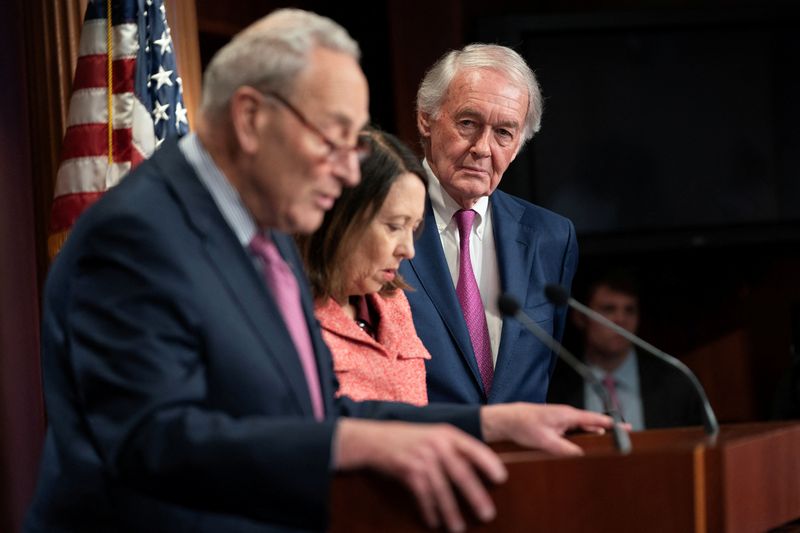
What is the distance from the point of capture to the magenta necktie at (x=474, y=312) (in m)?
3.42

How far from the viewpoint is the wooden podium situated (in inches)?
66.9

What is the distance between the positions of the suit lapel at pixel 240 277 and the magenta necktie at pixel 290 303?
3.2 inches

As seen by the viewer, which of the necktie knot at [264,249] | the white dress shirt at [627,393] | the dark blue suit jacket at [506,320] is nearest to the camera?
the necktie knot at [264,249]

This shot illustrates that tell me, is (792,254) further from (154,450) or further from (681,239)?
(154,450)

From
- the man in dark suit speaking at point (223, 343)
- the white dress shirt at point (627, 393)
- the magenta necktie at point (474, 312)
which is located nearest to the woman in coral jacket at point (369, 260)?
the magenta necktie at point (474, 312)

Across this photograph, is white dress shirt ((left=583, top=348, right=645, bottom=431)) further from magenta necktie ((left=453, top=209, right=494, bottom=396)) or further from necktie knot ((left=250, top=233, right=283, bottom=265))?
necktie knot ((left=250, top=233, right=283, bottom=265))

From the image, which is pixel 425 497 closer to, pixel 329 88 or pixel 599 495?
pixel 599 495

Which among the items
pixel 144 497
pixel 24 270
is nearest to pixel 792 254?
pixel 24 270

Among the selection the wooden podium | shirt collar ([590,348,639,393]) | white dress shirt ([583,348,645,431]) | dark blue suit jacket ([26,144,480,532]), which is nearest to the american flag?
dark blue suit jacket ([26,144,480,532])

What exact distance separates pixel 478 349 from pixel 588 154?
137 inches

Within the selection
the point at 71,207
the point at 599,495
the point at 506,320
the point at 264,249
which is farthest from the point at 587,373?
the point at 71,207

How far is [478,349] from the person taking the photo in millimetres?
3434

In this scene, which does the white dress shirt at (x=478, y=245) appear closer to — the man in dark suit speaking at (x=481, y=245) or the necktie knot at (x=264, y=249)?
the man in dark suit speaking at (x=481, y=245)

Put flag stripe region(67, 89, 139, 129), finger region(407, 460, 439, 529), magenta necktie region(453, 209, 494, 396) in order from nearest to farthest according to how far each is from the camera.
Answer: finger region(407, 460, 439, 529) → magenta necktie region(453, 209, 494, 396) → flag stripe region(67, 89, 139, 129)
